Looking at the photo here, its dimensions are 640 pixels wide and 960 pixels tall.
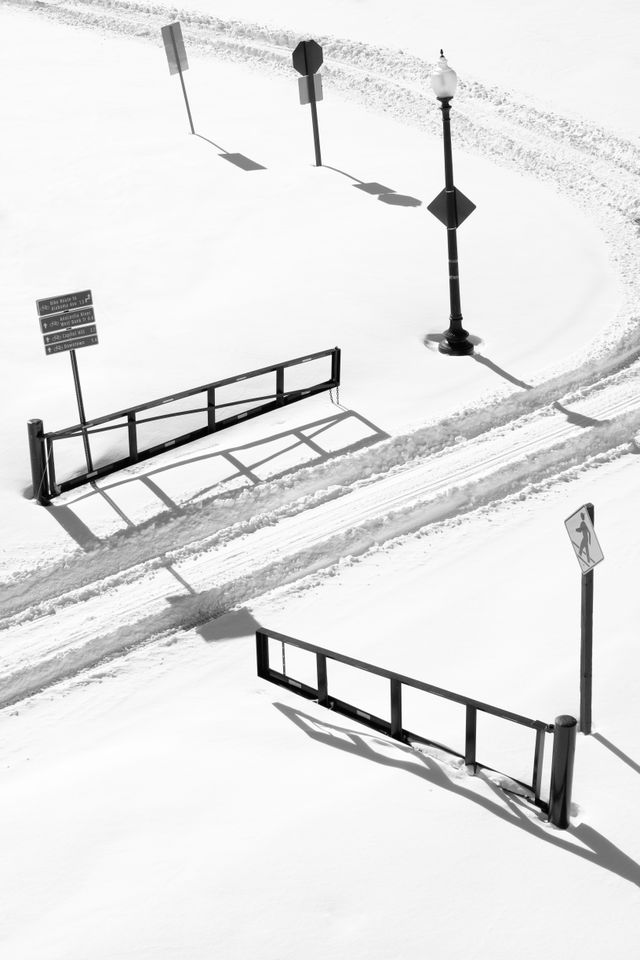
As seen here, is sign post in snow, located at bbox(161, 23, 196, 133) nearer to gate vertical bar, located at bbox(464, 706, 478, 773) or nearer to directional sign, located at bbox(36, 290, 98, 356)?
directional sign, located at bbox(36, 290, 98, 356)

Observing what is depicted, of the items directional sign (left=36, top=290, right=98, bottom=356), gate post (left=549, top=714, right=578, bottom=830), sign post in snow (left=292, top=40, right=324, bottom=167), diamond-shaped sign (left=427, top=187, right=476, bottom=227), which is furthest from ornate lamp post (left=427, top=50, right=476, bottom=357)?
gate post (left=549, top=714, right=578, bottom=830)

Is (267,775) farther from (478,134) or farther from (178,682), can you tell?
(478,134)

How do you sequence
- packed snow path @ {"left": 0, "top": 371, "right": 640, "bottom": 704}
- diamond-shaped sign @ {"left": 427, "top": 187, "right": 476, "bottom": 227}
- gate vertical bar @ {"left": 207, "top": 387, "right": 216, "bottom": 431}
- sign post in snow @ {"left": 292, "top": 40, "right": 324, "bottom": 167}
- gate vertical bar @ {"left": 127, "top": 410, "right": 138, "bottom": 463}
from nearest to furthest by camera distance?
packed snow path @ {"left": 0, "top": 371, "right": 640, "bottom": 704} < gate vertical bar @ {"left": 127, "top": 410, "right": 138, "bottom": 463} < gate vertical bar @ {"left": 207, "top": 387, "right": 216, "bottom": 431} < diamond-shaped sign @ {"left": 427, "top": 187, "right": 476, "bottom": 227} < sign post in snow @ {"left": 292, "top": 40, "right": 324, "bottom": 167}

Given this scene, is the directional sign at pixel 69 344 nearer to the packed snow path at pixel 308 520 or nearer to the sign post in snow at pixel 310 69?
the packed snow path at pixel 308 520

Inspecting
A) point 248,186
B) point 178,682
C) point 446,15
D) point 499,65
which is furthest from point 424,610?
point 446,15

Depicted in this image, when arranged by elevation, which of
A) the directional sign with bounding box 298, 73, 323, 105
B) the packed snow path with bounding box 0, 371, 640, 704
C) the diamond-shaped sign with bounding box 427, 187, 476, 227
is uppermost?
the directional sign with bounding box 298, 73, 323, 105

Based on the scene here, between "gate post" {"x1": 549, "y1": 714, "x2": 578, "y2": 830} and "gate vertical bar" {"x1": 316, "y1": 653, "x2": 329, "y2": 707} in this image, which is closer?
"gate post" {"x1": 549, "y1": 714, "x2": 578, "y2": 830}

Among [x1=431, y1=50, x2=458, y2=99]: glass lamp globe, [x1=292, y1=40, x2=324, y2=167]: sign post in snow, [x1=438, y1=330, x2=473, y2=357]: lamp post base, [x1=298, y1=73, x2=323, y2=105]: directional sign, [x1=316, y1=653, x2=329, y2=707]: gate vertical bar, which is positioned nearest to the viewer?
[x1=316, y1=653, x2=329, y2=707]: gate vertical bar
